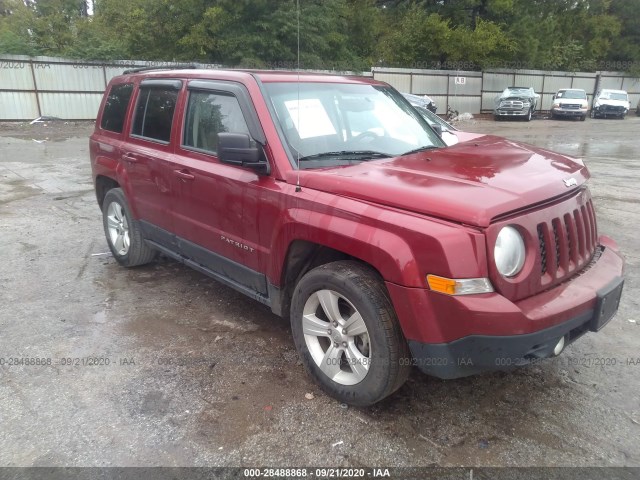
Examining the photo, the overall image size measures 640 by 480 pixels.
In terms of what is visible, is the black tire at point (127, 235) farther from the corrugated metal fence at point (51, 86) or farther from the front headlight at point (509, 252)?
the corrugated metal fence at point (51, 86)

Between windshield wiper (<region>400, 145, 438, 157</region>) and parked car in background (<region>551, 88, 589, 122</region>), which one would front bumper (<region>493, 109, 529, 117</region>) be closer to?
parked car in background (<region>551, 88, 589, 122</region>)

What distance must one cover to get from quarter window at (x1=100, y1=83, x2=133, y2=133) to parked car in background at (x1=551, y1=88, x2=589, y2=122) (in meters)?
30.9

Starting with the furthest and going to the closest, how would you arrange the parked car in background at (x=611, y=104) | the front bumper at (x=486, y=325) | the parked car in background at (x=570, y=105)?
the parked car in background at (x=611, y=104)
the parked car in background at (x=570, y=105)
the front bumper at (x=486, y=325)

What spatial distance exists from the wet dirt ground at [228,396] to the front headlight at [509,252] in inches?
38.8

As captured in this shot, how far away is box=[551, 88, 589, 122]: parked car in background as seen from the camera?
30.5m

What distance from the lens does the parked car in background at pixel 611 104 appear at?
108 feet

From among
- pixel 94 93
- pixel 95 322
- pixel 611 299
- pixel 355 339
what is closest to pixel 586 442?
pixel 611 299

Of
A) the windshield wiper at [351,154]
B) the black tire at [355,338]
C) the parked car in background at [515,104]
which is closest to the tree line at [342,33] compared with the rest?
the parked car in background at [515,104]

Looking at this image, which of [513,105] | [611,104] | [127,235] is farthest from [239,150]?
[611,104]

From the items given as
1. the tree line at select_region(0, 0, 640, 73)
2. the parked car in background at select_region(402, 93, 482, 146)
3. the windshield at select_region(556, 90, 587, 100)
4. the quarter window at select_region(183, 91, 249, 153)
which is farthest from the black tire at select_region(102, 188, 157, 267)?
the windshield at select_region(556, 90, 587, 100)

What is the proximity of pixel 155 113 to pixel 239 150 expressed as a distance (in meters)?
1.74

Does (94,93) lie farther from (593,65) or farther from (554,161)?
(593,65)

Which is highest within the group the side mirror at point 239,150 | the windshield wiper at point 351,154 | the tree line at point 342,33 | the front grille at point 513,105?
the tree line at point 342,33

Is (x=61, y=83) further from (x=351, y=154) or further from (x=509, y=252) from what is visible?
(x=509, y=252)
